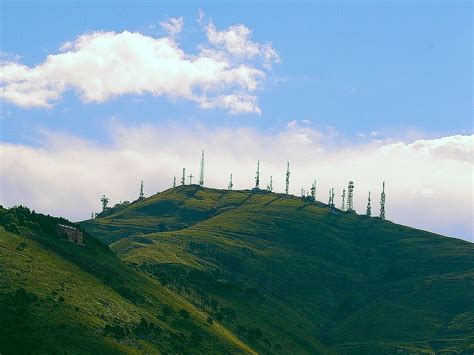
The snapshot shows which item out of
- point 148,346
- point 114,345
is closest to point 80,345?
point 114,345

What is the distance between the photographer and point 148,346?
18938 cm

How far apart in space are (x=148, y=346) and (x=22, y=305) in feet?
116

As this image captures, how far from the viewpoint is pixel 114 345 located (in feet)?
573

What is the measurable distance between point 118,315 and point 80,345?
3086 cm

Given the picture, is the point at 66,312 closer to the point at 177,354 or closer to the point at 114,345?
the point at 114,345

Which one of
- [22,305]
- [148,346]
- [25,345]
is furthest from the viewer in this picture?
[148,346]

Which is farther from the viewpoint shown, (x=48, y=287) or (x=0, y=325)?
(x=48, y=287)

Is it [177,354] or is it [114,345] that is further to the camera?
[177,354]

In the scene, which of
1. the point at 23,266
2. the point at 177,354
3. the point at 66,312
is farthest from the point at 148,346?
the point at 23,266

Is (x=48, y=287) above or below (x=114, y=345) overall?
above

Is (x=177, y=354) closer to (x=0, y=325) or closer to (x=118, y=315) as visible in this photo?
(x=118, y=315)

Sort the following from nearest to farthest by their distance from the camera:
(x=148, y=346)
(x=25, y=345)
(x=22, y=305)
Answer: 1. (x=25, y=345)
2. (x=22, y=305)
3. (x=148, y=346)

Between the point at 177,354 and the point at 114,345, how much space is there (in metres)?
26.5

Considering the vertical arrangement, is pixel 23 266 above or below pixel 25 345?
above
